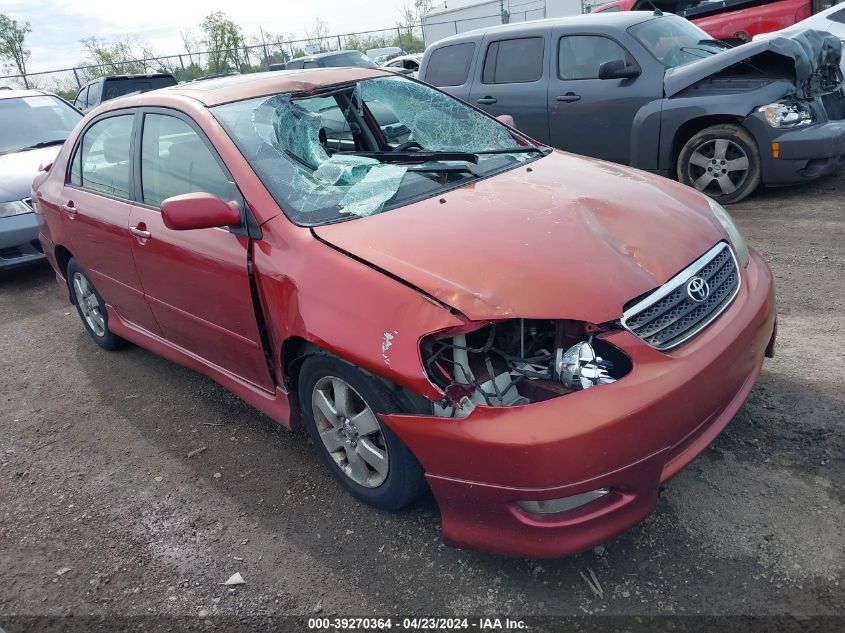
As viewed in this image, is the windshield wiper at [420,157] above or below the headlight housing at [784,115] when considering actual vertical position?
above

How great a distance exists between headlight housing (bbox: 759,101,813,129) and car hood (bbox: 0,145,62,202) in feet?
20.9

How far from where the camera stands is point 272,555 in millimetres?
2650

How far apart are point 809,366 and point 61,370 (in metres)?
4.58

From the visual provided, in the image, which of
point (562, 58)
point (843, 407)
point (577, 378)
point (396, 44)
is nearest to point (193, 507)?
point (577, 378)

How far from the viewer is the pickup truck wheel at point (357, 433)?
8.01 feet

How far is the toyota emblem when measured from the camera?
2.43m

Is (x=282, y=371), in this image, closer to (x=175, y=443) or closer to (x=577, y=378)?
(x=175, y=443)

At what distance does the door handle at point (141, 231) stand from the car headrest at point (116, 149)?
454 mm

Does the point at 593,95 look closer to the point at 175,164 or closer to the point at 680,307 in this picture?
the point at 175,164

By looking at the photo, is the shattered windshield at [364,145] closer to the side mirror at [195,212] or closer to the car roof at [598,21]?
the side mirror at [195,212]

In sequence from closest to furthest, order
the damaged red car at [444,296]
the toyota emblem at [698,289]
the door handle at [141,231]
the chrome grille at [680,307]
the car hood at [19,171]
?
the damaged red car at [444,296]
the chrome grille at [680,307]
the toyota emblem at [698,289]
the door handle at [141,231]
the car hood at [19,171]

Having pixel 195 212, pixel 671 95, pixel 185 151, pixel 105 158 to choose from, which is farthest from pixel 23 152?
pixel 671 95

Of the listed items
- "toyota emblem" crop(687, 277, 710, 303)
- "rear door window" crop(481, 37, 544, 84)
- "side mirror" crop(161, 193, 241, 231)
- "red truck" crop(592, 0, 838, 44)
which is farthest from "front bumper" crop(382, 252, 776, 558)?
"red truck" crop(592, 0, 838, 44)

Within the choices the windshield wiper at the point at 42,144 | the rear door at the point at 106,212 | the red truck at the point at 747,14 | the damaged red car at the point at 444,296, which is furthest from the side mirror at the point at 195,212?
the red truck at the point at 747,14
